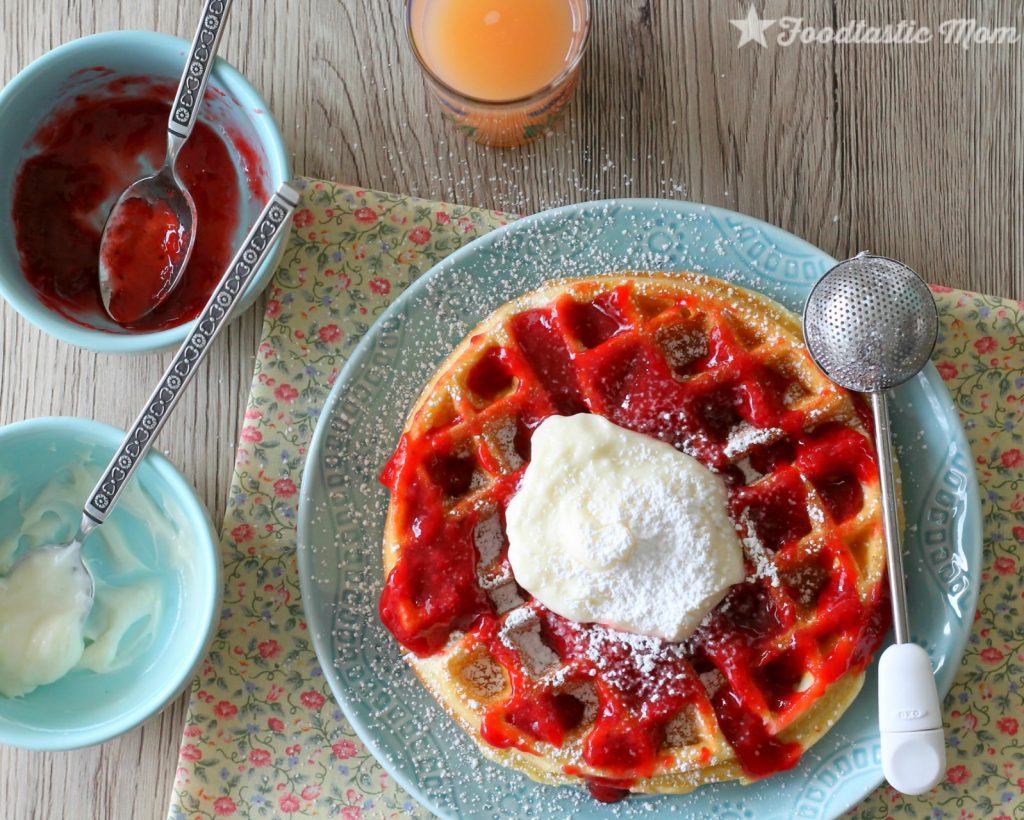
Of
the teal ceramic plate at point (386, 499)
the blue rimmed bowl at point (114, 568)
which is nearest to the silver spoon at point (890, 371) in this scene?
the teal ceramic plate at point (386, 499)

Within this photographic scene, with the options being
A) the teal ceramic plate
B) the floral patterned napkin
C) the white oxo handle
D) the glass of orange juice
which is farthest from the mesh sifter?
the glass of orange juice

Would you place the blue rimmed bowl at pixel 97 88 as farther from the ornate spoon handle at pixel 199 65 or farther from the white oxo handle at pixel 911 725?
the white oxo handle at pixel 911 725

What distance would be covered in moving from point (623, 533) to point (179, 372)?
824 mm

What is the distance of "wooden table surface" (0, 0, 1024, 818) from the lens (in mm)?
2059

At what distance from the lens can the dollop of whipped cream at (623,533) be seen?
164 cm

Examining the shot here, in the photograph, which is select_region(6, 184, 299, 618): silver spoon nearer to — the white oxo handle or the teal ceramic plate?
the teal ceramic plate

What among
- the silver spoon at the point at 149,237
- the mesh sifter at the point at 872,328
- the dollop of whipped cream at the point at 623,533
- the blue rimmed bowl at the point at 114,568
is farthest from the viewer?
the silver spoon at the point at 149,237

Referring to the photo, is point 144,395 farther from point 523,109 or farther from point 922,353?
point 922,353

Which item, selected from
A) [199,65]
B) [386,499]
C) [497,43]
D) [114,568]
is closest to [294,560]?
[386,499]

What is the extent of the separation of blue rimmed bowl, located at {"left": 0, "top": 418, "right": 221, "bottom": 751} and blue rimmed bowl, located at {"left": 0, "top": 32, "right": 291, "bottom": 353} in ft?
0.64

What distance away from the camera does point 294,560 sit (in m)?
2.00

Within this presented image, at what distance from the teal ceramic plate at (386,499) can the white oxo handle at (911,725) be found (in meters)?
0.13

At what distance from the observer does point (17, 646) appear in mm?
1913

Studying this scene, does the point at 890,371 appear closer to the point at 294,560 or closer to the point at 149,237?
the point at 294,560
